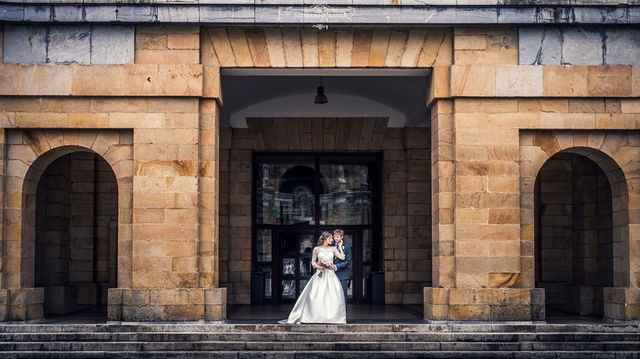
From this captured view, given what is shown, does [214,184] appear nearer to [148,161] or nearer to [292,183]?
[148,161]

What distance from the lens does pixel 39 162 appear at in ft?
70.3

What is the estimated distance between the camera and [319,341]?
1891 cm

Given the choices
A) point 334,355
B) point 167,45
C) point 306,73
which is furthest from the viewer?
point 306,73

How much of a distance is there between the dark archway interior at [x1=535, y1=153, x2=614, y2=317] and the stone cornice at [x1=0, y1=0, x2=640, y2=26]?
452 cm

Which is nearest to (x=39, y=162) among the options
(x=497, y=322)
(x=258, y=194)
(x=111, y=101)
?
(x=111, y=101)

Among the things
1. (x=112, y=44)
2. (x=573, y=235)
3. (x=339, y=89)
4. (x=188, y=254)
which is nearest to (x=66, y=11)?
(x=112, y=44)

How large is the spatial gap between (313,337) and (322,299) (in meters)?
1.59

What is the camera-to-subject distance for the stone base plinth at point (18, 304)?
2053 centimetres

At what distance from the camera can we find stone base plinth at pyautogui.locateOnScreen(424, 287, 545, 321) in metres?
20.5

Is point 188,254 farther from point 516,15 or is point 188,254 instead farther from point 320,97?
point 516,15

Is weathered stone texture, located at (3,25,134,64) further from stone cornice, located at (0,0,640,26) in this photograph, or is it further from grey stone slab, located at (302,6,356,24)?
grey stone slab, located at (302,6,356,24)

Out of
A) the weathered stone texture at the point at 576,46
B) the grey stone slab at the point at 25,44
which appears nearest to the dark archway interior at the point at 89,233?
the grey stone slab at the point at 25,44

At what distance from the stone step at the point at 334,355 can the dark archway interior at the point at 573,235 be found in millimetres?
5476

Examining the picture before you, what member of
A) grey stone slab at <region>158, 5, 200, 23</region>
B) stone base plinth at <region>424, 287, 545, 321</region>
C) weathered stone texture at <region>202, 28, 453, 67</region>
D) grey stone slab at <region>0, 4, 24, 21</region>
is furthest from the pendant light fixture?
grey stone slab at <region>0, 4, 24, 21</region>
